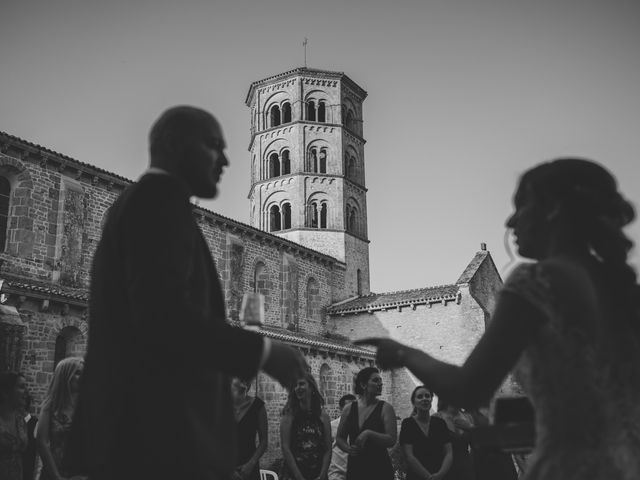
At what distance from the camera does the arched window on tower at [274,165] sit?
3562cm

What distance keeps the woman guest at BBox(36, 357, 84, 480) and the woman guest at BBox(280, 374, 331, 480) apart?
A: 7.51ft

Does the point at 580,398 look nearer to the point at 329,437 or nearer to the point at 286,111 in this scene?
the point at 329,437

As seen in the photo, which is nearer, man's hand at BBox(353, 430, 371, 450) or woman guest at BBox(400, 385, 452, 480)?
woman guest at BBox(400, 385, 452, 480)

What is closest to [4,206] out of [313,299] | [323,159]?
[313,299]

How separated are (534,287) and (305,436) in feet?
17.3

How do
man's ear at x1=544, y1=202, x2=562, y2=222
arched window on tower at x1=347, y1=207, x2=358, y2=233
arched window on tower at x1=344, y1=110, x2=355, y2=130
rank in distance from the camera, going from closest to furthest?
man's ear at x1=544, y1=202, x2=562, y2=222 → arched window on tower at x1=347, y1=207, x2=358, y2=233 → arched window on tower at x1=344, y1=110, x2=355, y2=130

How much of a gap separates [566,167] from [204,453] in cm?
138

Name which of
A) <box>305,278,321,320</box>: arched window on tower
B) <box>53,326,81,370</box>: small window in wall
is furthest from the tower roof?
<box>53,326,81,370</box>: small window in wall

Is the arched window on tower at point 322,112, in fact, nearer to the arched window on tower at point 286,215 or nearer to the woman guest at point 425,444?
the arched window on tower at point 286,215

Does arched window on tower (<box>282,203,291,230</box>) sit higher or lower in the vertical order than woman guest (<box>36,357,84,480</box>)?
higher

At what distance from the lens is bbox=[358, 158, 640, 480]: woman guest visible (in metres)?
1.61

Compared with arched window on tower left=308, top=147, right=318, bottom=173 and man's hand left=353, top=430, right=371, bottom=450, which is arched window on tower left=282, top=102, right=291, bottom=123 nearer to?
arched window on tower left=308, top=147, right=318, bottom=173

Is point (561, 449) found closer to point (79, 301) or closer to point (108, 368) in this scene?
point (108, 368)

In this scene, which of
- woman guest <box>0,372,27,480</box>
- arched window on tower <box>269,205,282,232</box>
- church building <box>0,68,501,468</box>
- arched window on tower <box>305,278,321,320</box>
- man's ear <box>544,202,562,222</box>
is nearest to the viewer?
man's ear <box>544,202,562,222</box>
